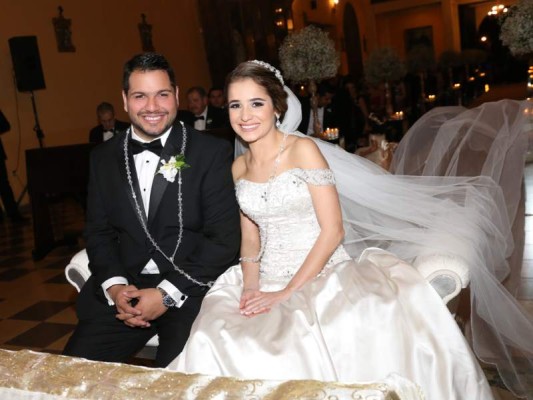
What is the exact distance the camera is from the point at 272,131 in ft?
8.26

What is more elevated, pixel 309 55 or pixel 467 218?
pixel 309 55

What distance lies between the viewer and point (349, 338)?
6.69 ft

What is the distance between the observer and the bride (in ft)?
6.65

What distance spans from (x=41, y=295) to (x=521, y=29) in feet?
17.7

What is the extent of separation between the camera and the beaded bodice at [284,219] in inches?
96.4

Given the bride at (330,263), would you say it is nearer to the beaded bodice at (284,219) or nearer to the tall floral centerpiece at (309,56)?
the beaded bodice at (284,219)

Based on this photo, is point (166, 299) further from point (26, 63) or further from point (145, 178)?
point (26, 63)

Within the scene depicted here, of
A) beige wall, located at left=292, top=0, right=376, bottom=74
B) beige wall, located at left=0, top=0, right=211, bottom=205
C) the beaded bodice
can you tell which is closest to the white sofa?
the beaded bodice

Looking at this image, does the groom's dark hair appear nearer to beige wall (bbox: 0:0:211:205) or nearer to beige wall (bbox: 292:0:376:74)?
beige wall (bbox: 0:0:211:205)

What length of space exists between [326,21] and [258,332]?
1885 cm

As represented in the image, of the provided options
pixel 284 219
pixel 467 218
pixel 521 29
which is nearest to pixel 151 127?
pixel 284 219

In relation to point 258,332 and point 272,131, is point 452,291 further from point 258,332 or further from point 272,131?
point 272,131

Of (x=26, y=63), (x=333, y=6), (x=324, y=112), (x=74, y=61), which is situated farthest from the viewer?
(x=333, y=6)

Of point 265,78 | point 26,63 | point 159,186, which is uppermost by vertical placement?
point 26,63
